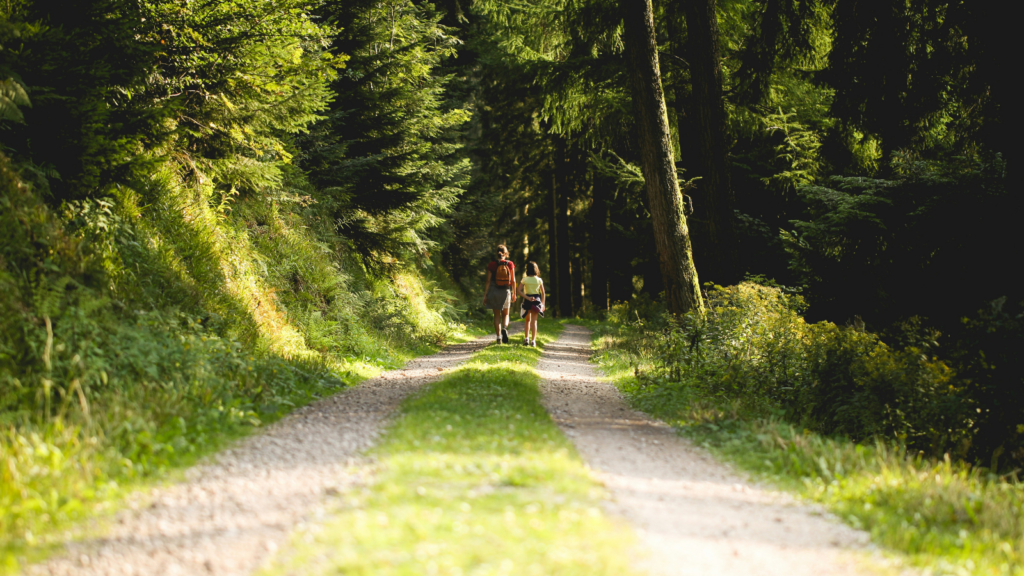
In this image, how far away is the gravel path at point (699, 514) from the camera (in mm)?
3621

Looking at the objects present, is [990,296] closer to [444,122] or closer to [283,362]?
[283,362]

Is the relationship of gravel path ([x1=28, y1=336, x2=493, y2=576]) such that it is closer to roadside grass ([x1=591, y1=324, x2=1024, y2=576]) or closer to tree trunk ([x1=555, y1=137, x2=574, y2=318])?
roadside grass ([x1=591, y1=324, x2=1024, y2=576])

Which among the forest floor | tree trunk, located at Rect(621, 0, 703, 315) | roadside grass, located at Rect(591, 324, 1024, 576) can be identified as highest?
tree trunk, located at Rect(621, 0, 703, 315)

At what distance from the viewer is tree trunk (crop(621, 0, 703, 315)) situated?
1158 centimetres

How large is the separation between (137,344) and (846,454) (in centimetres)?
694

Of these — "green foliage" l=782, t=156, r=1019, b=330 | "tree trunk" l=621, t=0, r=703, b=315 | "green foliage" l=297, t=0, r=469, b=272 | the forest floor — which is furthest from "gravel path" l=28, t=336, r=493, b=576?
"green foliage" l=297, t=0, r=469, b=272

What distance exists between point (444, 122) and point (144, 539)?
47.8 ft

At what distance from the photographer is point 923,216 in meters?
9.08

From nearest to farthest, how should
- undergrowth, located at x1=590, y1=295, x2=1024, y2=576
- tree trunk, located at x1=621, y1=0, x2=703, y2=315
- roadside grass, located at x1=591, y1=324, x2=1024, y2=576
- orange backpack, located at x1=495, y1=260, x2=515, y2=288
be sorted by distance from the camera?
roadside grass, located at x1=591, y1=324, x2=1024, y2=576 → undergrowth, located at x1=590, y1=295, x2=1024, y2=576 → tree trunk, located at x1=621, y1=0, x2=703, y2=315 → orange backpack, located at x1=495, y1=260, x2=515, y2=288

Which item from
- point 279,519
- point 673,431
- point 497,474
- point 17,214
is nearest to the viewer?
point 279,519

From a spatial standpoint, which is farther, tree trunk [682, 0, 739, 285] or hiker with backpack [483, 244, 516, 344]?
hiker with backpack [483, 244, 516, 344]

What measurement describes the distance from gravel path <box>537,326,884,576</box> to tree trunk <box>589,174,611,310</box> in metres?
21.2

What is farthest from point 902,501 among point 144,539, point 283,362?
point 283,362

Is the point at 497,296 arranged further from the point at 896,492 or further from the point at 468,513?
the point at 468,513
